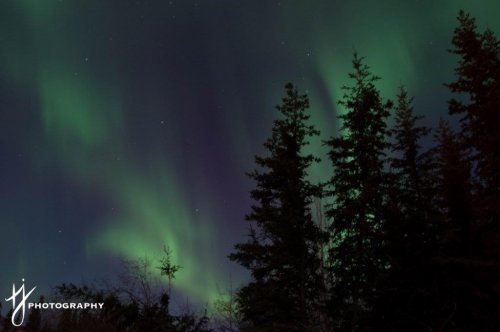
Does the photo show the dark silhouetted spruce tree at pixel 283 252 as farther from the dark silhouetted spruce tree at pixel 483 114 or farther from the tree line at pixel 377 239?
the dark silhouetted spruce tree at pixel 483 114

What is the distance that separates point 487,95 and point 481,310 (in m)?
8.89

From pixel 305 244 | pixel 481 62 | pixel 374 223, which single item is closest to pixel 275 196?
pixel 305 244

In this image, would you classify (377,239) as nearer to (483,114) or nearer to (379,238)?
(379,238)

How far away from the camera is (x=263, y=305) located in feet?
51.7

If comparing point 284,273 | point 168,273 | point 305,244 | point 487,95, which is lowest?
point 284,273

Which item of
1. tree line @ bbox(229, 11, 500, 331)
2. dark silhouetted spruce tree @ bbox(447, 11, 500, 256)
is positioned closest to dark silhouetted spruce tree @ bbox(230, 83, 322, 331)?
tree line @ bbox(229, 11, 500, 331)

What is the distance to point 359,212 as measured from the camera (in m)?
17.5

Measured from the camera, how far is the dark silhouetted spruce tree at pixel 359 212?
16016 millimetres

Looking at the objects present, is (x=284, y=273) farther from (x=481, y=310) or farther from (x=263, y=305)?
(x=481, y=310)

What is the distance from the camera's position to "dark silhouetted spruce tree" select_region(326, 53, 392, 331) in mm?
16016

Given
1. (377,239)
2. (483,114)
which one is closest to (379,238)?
(377,239)

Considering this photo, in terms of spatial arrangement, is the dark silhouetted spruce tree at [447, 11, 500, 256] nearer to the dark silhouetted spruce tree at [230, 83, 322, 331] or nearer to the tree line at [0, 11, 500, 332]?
the tree line at [0, 11, 500, 332]

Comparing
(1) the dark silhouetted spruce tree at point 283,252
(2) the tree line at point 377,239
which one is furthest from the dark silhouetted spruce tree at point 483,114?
(1) the dark silhouetted spruce tree at point 283,252

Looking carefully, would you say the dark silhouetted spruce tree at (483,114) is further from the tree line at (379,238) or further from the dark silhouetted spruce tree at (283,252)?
the dark silhouetted spruce tree at (283,252)
